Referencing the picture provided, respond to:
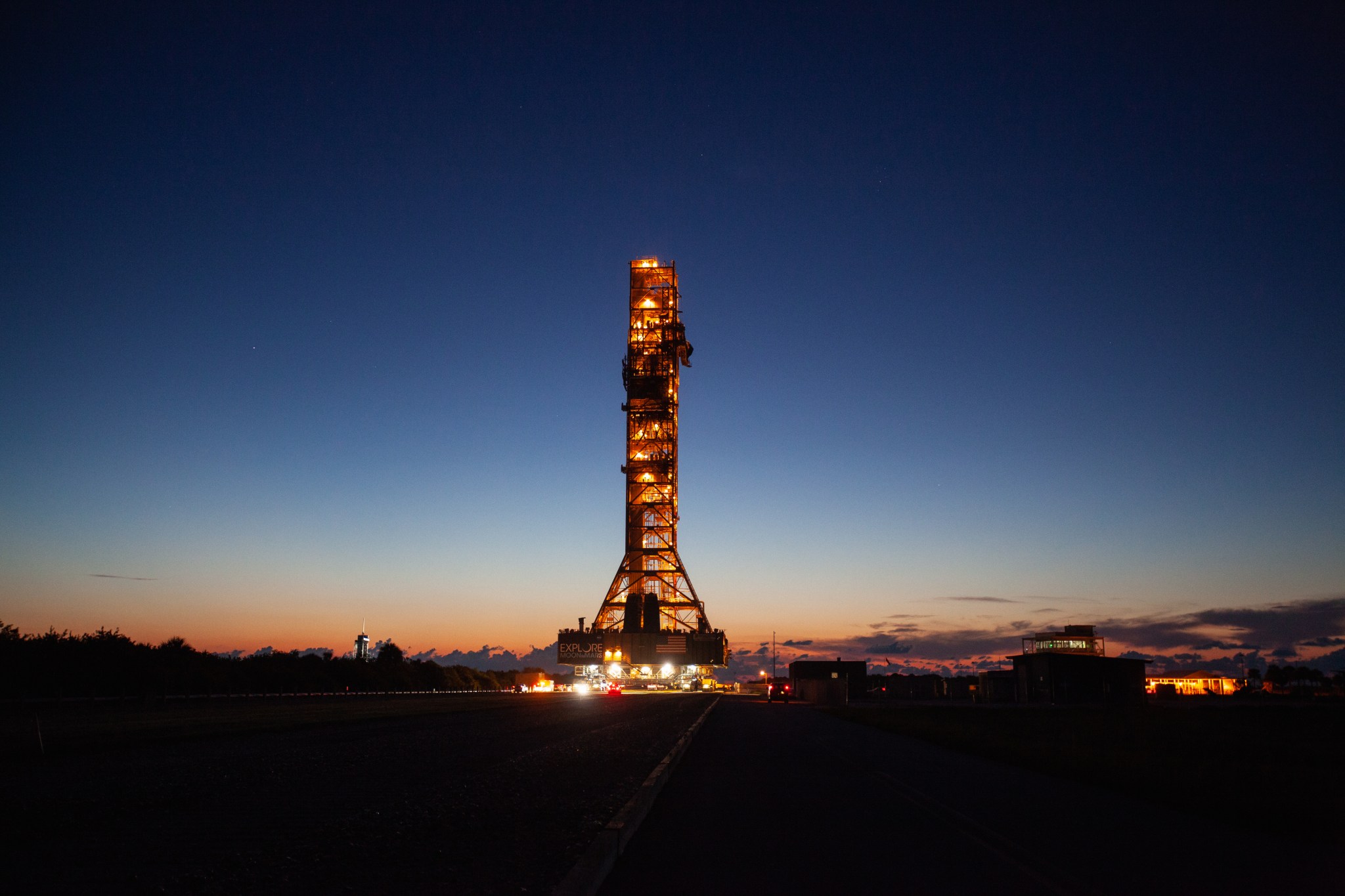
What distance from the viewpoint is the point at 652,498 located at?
134375mm

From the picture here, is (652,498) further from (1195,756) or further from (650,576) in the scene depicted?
(1195,756)

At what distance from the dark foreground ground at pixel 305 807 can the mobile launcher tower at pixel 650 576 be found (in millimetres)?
105711

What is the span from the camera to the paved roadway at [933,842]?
25.4 ft

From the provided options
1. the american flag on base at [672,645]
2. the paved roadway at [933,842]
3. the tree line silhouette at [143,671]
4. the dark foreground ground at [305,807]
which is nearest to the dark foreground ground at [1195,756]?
the paved roadway at [933,842]

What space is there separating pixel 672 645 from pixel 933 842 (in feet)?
400

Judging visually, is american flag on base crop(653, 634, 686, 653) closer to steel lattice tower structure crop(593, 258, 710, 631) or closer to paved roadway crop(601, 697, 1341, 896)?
steel lattice tower structure crop(593, 258, 710, 631)

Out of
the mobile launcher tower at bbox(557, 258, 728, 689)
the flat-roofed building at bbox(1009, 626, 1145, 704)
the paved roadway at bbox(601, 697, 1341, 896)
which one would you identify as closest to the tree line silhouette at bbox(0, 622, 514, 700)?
the paved roadway at bbox(601, 697, 1341, 896)

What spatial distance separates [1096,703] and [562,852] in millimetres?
71588

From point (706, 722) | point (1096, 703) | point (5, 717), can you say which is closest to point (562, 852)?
point (706, 722)

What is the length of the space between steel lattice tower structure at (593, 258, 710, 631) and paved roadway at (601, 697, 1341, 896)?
117 meters

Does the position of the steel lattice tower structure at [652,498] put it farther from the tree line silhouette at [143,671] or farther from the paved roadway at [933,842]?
the paved roadway at [933,842]

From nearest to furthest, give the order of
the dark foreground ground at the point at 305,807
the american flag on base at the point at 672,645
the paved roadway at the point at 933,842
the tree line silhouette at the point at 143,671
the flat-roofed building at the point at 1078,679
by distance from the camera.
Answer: the dark foreground ground at the point at 305,807, the paved roadway at the point at 933,842, the tree line silhouette at the point at 143,671, the flat-roofed building at the point at 1078,679, the american flag on base at the point at 672,645

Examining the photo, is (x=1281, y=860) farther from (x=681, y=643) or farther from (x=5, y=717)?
(x=681, y=643)

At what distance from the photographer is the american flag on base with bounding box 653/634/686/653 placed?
12888 centimetres
